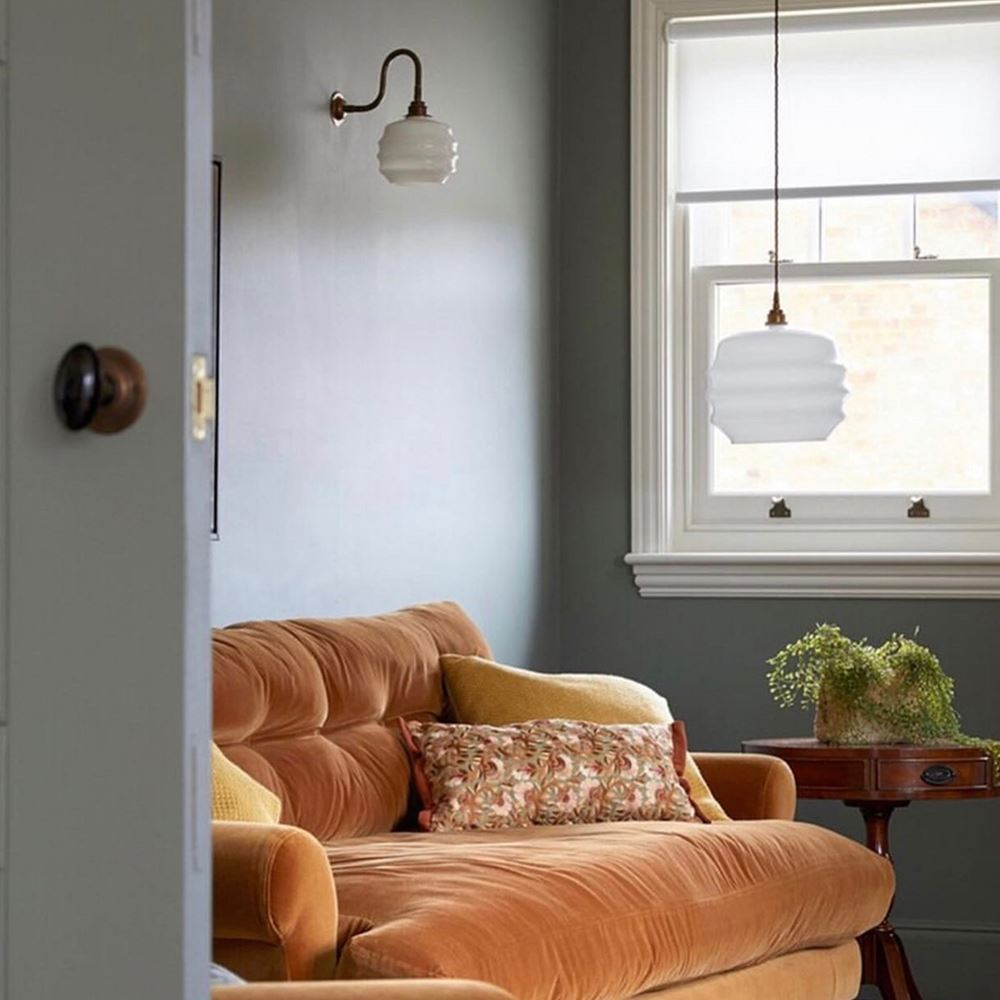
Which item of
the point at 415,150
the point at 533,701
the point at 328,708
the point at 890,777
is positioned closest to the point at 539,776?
the point at 533,701

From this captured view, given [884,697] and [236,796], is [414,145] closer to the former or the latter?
[884,697]

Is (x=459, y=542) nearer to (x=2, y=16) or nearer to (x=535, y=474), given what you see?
(x=535, y=474)

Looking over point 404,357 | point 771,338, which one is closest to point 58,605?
point 404,357

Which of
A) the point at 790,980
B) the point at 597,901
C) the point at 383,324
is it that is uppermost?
the point at 383,324

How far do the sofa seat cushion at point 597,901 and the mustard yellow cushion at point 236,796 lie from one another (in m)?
0.15

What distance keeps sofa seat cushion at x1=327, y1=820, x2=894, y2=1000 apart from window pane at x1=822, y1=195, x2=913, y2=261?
1.99 m

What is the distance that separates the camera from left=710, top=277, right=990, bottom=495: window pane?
5.07m

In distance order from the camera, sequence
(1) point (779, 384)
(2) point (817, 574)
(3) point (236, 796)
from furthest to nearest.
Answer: (2) point (817, 574), (1) point (779, 384), (3) point (236, 796)

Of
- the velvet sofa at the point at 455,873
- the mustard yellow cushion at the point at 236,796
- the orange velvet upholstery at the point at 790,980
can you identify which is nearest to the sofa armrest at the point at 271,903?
the velvet sofa at the point at 455,873

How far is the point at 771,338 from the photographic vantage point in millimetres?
4570

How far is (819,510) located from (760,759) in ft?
4.54

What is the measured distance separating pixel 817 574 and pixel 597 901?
2.32 meters

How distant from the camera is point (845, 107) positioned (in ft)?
16.8

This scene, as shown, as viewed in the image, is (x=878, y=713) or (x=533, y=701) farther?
(x=878, y=713)
